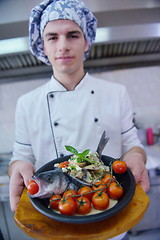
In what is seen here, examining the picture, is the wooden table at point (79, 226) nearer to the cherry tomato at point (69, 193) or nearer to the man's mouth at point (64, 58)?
the cherry tomato at point (69, 193)

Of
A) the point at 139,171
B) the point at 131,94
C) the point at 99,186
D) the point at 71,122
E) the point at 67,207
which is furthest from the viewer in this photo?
the point at 131,94

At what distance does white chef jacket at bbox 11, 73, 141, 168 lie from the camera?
1104 millimetres

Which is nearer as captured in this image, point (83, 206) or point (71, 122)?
point (83, 206)

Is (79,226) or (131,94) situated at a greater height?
(79,226)

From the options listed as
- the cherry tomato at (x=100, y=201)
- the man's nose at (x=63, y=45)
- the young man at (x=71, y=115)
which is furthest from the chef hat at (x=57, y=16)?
the cherry tomato at (x=100, y=201)

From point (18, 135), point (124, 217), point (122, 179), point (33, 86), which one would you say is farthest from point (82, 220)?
point (33, 86)

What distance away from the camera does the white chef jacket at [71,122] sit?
1.10 metres

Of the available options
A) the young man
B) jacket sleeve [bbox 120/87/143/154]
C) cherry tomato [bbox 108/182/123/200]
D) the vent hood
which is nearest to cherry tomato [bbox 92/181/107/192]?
cherry tomato [bbox 108/182/123/200]

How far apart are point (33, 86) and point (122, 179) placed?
5.84ft

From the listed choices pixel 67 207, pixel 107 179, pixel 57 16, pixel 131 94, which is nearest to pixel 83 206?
pixel 67 207

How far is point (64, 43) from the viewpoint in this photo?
91cm

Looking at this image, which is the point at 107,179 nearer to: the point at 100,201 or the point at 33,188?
the point at 100,201

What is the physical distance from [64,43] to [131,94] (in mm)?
1626

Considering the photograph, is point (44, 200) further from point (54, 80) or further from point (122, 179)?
point (54, 80)
